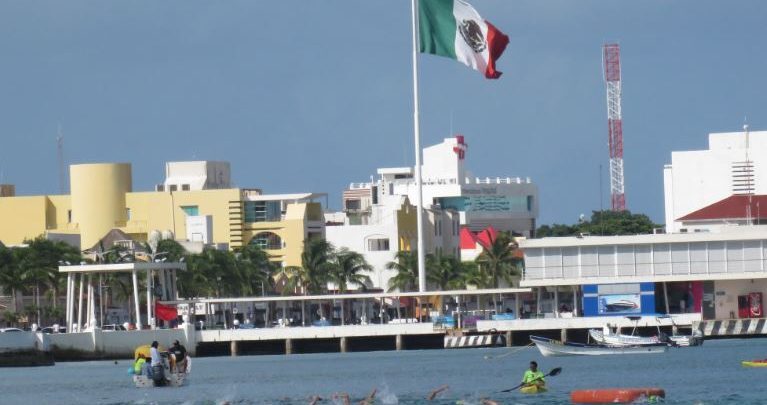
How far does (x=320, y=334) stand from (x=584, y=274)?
1855cm

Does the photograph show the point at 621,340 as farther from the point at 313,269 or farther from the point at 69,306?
the point at 313,269

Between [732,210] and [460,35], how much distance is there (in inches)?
2773

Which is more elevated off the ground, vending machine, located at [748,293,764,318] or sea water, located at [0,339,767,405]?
vending machine, located at [748,293,764,318]

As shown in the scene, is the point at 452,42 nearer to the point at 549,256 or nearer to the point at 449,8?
the point at 449,8

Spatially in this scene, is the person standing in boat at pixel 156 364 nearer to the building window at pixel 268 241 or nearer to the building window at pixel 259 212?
the building window at pixel 268 241

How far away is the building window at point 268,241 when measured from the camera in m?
183

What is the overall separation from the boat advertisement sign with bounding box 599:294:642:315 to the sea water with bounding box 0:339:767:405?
31.1 feet

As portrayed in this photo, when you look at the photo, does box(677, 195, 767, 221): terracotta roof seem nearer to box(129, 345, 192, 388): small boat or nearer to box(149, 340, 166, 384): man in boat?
box(129, 345, 192, 388): small boat

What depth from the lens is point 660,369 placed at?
315ft

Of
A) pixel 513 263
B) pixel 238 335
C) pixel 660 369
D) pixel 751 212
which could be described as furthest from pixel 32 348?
pixel 751 212

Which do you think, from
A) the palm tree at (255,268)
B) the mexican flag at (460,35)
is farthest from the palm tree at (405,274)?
the mexican flag at (460,35)

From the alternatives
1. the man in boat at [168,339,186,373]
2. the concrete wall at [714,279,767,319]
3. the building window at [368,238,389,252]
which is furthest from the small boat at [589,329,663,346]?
the building window at [368,238,389,252]

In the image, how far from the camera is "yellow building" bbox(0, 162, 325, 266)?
183 meters

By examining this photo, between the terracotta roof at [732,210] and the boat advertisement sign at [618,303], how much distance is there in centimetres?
4647
